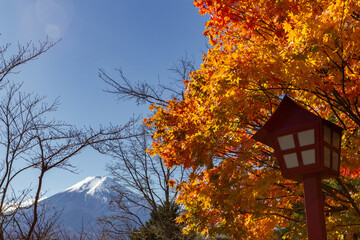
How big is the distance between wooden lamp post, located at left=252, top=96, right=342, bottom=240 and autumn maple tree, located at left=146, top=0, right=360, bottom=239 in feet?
2.63

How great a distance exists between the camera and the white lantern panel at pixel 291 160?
3.60 m

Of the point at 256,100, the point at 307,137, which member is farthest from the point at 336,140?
the point at 256,100

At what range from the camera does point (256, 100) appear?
602cm

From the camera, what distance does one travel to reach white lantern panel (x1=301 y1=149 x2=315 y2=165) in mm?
3522

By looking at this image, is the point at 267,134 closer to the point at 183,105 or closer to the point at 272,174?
the point at 272,174

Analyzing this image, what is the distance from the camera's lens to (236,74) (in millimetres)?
5230

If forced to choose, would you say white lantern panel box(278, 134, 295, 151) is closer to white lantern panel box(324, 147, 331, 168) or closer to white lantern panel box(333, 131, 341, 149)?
white lantern panel box(324, 147, 331, 168)

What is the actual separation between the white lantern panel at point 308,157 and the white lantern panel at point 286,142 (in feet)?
0.48

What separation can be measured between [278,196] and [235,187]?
5.34 ft

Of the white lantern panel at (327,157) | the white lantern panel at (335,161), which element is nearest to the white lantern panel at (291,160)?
the white lantern panel at (327,157)

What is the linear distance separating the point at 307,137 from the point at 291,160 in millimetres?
291

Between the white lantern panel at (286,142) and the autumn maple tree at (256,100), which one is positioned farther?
the autumn maple tree at (256,100)

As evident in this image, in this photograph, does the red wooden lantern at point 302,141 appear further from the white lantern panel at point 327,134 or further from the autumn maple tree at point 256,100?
the autumn maple tree at point 256,100

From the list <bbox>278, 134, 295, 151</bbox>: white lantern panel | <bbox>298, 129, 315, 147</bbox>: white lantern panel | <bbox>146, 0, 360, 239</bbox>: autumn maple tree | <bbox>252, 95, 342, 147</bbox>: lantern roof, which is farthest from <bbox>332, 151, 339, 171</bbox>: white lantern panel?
<bbox>146, 0, 360, 239</bbox>: autumn maple tree
